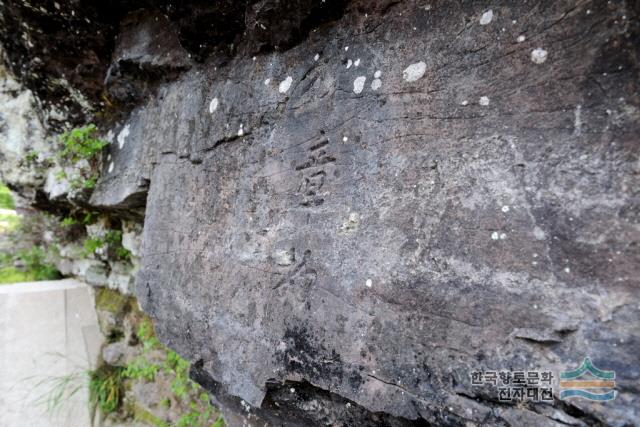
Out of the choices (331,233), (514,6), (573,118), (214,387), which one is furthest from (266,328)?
(514,6)

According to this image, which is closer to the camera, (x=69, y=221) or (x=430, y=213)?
(x=430, y=213)

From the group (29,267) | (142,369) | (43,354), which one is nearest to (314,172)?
(142,369)

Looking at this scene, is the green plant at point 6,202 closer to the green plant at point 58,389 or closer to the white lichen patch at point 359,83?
the green plant at point 58,389

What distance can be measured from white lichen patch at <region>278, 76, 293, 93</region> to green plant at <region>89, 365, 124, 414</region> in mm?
2515

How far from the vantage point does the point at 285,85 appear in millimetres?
1528

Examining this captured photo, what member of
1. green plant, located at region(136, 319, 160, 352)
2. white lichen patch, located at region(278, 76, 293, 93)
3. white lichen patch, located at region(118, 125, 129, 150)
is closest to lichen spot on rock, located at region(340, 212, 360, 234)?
white lichen patch, located at region(278, 76, 293, 93)

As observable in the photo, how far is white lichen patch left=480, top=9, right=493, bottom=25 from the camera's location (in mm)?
1049

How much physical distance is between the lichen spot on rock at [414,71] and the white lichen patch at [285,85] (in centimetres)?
48

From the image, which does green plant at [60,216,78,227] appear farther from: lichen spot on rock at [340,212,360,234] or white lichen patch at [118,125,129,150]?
lichen spot on rock at [340,212,360,234]

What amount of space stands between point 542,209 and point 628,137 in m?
0.22

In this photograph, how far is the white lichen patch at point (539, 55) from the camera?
96 cm

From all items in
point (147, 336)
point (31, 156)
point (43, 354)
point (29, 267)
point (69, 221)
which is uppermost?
point (31, 156)

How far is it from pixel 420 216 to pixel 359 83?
0.49 meters

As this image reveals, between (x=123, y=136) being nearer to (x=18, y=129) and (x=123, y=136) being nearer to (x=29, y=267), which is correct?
(x=18, y=129)
